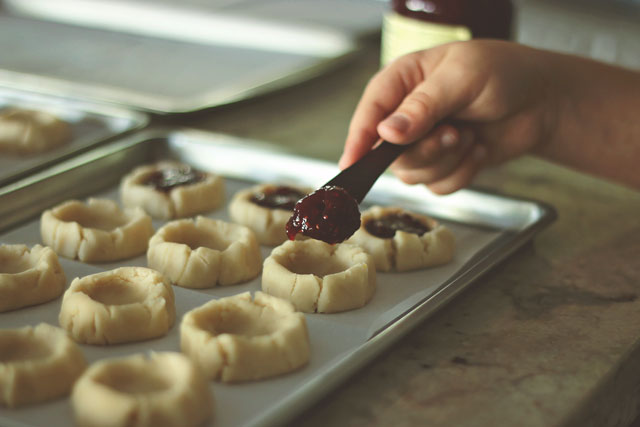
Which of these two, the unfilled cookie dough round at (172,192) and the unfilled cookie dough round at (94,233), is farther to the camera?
the unfilled cookie dough round at (172,192)

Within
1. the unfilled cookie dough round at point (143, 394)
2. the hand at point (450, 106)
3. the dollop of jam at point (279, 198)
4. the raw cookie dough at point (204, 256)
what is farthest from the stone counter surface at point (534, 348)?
the dollop of jam at point (279, 198)

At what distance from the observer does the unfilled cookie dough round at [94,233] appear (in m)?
1.63

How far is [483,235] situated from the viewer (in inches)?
72.2

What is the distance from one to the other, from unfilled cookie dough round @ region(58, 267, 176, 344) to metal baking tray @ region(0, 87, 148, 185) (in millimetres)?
730

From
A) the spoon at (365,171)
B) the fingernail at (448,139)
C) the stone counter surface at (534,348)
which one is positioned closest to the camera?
the stone counter surface at (534,348)

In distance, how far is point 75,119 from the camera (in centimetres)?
239

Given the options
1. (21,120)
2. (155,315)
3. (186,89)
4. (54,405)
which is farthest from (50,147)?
(54,405)

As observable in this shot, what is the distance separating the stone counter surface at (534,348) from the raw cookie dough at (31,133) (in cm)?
129

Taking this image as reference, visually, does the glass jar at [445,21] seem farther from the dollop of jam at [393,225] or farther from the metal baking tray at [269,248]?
the dollop of jam at [393,225]

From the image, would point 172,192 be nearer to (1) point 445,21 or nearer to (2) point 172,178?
(2) point 172,178

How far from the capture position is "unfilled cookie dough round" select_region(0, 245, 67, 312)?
141 centimetres

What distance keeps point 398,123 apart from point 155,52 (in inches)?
73.3

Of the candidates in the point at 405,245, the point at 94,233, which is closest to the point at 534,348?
the point at 405,245

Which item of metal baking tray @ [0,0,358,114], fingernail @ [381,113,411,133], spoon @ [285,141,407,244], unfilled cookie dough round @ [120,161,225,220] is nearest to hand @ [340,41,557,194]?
fingernail @ [381,113,411,133]
